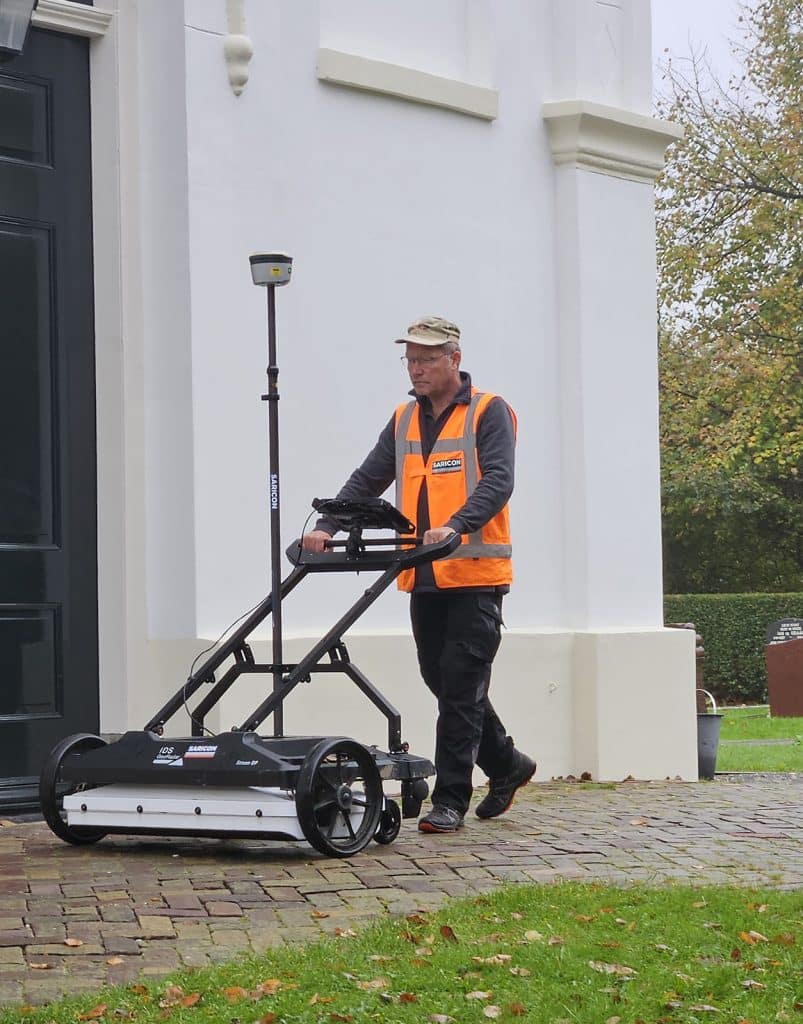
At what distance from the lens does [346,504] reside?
6910 mm

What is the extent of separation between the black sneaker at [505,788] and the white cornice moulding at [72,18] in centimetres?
418

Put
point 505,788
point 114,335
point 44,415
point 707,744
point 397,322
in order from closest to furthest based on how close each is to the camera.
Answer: point 505,788 < point 44,415 < point 114,335 < point 397,322 < point 707,744

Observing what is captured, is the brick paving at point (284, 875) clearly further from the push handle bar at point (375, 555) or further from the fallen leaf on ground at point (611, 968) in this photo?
the push handle bar at point (375, 555)

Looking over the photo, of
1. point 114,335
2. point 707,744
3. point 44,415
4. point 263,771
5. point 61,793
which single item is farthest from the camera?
point 707,744

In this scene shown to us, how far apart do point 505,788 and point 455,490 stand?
137cm

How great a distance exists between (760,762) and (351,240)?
6.65 m

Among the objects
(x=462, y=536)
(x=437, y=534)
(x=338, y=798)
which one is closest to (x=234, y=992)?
(x=338, y=798)

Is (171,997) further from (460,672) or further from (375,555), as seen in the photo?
(460,672)

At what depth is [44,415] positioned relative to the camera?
858 cm

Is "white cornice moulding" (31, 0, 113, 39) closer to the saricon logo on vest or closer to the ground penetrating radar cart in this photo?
the saricon logo on vest

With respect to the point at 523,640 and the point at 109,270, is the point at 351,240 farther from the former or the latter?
the point at 523,640

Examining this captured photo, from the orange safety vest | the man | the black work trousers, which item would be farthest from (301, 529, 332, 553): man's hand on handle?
the black work trousers

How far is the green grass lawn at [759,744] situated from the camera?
1373 centimetres

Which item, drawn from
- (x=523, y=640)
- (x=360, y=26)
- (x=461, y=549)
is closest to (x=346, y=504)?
(x=461, y=549)
